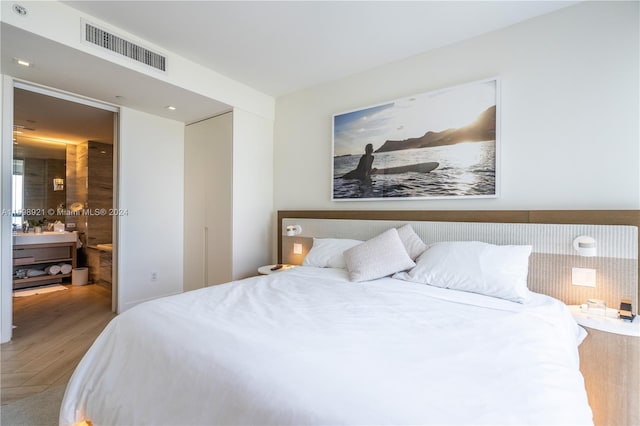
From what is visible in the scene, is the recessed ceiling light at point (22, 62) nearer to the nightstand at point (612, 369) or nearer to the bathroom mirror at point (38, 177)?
the bathroom mirror at point (38, 177)

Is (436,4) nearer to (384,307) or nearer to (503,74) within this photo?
(503,74)

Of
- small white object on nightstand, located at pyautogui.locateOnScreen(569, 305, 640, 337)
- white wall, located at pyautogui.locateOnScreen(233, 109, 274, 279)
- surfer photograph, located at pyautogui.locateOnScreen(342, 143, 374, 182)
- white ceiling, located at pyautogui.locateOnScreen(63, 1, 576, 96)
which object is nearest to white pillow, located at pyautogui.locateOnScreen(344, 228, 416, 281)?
surfer photograph, located at pyautogui.locateOnScreen(342, 143, 374, 182)

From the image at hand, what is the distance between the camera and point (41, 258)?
15.5 ft

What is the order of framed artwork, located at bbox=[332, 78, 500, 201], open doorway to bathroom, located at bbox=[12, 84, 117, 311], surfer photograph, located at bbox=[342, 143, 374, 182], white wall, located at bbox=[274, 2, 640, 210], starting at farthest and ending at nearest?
open doorway to bathroom, located at bbox=[12, 84, 117, 311] < surfer photograph, located at bbox=[342, 143, 374, 182] < framed artwork, located at bbox=[332, 78, 500, 201] < white wall, located at bbox=[274, 2, 640, 210]

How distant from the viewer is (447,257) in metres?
2.10

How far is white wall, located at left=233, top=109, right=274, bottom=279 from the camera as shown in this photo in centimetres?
344

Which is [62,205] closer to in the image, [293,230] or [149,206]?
[149,206]

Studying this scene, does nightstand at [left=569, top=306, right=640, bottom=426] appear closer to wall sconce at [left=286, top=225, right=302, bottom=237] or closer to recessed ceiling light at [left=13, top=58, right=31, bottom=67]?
wall sconce at [left=286, top=225, right=302, bottom=237]

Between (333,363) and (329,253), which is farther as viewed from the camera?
(329,253)

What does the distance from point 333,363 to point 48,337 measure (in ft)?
10.6

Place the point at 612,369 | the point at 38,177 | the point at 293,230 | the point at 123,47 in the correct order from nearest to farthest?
the point at 612,369
the point at 123,47
the point at 293,230
the point at 38,177

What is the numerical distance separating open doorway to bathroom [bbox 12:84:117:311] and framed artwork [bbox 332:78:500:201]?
3385 millimetres

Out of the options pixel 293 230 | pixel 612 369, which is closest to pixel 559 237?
pixel 612 369

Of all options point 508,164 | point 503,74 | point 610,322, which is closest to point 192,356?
point 610,322
